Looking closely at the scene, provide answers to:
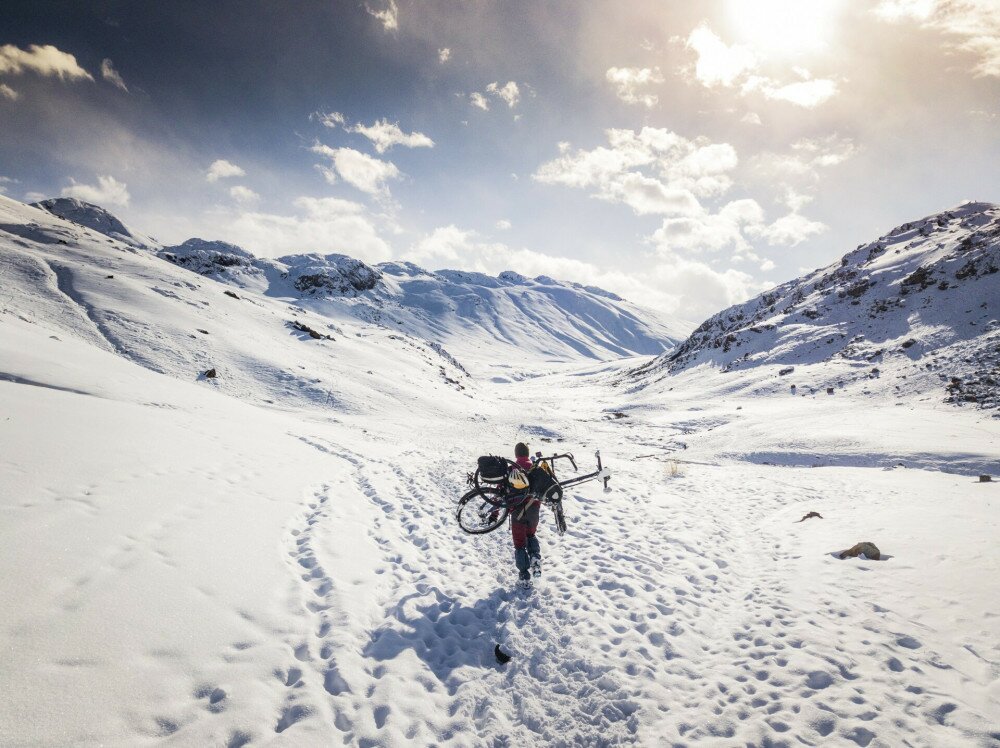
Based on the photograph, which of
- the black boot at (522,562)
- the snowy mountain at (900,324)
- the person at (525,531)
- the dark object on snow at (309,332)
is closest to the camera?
the person at (525,531)

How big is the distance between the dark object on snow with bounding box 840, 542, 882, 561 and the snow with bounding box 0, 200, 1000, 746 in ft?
0.81

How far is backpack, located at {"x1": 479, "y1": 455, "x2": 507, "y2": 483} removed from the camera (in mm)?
8625

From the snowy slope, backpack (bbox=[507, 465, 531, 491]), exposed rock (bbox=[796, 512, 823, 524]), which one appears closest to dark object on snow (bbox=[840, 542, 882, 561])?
exposed rock (bbox=[796, 512, 823, 524])

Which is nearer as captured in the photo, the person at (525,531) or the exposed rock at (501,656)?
the exposed rock at (501,656)

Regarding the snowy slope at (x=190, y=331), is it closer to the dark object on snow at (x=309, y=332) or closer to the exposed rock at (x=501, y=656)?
the dark object on snow at (x=309, y=332)

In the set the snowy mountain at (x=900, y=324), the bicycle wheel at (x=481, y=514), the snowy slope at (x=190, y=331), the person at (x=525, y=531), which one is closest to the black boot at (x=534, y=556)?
the person at (x=525, y=531)

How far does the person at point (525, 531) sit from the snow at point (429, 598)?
16.8 inches

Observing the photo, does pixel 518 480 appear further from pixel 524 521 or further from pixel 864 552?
pixel 864 552

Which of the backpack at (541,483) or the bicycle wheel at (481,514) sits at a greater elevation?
the backpack at (541,483)

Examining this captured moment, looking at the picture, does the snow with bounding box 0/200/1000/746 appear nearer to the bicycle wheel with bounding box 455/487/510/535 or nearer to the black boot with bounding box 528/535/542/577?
the black boot with bounding box 528/535/542/577

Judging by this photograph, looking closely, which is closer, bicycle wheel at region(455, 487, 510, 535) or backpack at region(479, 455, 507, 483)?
backpack at region(479, 455, 507, 483)

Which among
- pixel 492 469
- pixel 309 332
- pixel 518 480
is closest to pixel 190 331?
pixel 309 332

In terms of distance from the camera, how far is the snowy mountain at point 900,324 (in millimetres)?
34000

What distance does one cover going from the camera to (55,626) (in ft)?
15.8
